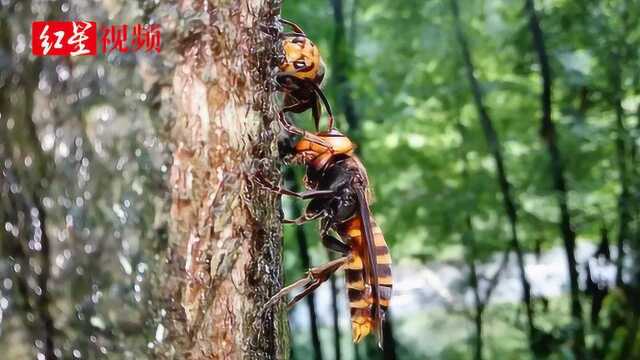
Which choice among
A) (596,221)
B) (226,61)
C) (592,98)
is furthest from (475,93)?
(226,61)

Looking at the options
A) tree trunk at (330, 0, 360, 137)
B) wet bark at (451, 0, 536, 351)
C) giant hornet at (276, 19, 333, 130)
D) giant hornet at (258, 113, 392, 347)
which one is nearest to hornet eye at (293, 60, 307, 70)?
giant hornet at (276, 19, 333, 130)

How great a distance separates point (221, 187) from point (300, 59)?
287 mm

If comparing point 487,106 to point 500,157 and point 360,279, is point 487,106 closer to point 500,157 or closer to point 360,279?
point 500,157

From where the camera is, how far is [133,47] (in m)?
0.55

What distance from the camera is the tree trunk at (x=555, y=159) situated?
3932 millimetres

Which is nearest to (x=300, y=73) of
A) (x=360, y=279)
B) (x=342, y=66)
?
(x=360, y=279)

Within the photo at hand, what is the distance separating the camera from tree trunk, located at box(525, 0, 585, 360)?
12.9 feet

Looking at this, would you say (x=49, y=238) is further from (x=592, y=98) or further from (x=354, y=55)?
(x=592, y=98)

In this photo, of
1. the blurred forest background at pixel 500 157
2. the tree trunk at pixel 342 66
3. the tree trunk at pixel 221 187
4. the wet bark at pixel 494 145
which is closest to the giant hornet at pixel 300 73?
the tree trunk at pixel 221 187

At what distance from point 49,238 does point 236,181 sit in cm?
18

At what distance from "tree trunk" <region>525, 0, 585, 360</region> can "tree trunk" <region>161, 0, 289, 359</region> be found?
3.61m

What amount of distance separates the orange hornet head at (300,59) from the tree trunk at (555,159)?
3.42 meters

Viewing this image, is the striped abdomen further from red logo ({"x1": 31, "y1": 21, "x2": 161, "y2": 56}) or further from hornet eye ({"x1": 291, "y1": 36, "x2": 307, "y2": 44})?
red logo ({"x1": 31, "y1": 21, "x2": 161, "y2": 56})

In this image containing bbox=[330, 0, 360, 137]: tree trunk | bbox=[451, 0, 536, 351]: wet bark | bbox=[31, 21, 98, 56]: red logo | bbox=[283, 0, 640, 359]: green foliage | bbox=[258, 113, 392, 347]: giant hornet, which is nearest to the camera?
bbox=[31, 21, 98, 56]: red logo
